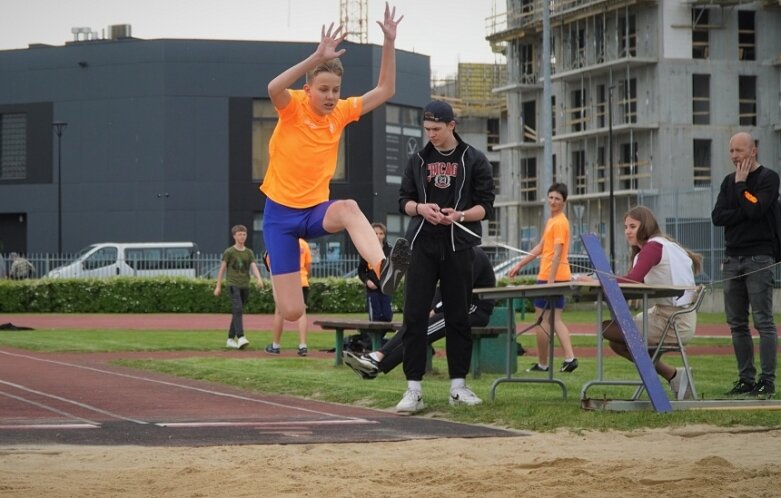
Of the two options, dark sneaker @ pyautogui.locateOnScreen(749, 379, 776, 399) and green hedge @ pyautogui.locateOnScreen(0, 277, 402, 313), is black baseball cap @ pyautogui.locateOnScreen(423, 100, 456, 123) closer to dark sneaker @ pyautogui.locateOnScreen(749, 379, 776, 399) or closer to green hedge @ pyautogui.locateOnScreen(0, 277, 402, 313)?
dark sneaker @ pyautogui.locateOnScreen(749, 379, 776, 399)

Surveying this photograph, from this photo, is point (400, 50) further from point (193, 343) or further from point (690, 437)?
point (690, 437)

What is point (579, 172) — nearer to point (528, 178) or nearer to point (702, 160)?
point (528, 178)

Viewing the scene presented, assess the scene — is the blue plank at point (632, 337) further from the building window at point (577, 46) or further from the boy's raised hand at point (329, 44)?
the building window at point (577, 46)

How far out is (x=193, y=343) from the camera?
78.4ft

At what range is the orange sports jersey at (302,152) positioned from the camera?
10.4 meters

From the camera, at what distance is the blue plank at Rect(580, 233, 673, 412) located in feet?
34.7

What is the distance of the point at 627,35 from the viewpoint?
6644 cm

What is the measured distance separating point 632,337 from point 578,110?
61.7 meters

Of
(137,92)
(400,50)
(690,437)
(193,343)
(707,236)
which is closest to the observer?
(690,437)

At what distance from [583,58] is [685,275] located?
60.4 metres

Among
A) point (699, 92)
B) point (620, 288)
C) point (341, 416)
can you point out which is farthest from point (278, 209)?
point (699, 92)

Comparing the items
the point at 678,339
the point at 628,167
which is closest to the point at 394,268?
the point at 678,339

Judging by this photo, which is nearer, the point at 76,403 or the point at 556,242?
the point at 76,403

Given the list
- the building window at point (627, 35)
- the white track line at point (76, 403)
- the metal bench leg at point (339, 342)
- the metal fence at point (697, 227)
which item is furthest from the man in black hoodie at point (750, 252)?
the building window at point (627, 35)
